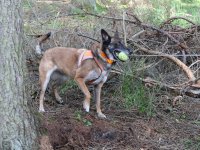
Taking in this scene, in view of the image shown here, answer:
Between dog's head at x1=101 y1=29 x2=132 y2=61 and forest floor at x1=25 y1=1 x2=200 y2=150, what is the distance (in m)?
0.80

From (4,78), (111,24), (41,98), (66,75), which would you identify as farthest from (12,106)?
(111,24)

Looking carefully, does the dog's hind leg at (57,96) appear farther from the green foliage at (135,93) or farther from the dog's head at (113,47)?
the dog's head at (113,47)

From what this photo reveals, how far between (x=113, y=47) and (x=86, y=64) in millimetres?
489

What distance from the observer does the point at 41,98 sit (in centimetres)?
654

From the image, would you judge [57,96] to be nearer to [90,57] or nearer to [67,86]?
[67,86]

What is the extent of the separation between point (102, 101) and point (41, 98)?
3.41 ft

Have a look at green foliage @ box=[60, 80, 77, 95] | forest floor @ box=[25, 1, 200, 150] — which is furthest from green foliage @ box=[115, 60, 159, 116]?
green foliage @ box=[60, 80, 77, 95]

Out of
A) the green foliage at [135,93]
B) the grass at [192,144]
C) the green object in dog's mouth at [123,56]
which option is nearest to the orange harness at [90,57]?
the green object in dog's mouth at [123,56]

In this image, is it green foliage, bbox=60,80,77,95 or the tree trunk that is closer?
the tree trunk

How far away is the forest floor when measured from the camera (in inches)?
209

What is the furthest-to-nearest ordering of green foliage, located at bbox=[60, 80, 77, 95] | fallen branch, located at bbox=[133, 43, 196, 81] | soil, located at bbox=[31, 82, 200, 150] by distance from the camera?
green foliage, located at bbox=[60, 80, 77, 95] < fallen branch, located at bbox=[133, 43, 196, 81] < soil, located at bbox=[31, 82, 200, 150]

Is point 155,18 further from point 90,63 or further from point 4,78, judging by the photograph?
point 4,78

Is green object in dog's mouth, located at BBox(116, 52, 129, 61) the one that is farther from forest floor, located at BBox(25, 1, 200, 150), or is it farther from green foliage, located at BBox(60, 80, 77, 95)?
green foliage, located at BBox(60, 80, 77, 95)

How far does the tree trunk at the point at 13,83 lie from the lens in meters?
4.31
